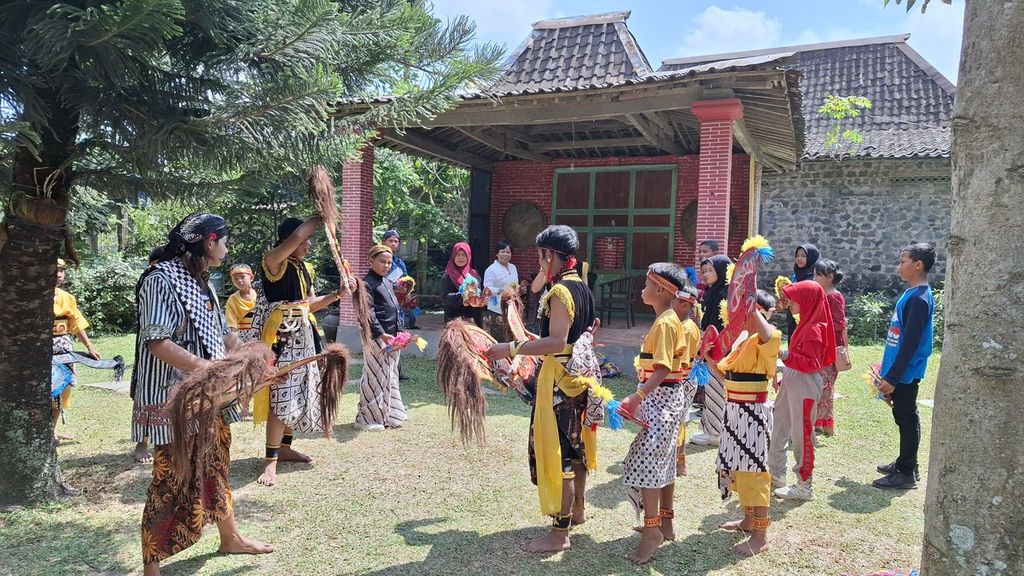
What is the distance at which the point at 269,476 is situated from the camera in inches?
174

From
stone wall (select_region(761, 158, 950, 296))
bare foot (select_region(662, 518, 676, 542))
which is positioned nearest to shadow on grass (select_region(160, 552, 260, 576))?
bare foot (select_region(662, 518, 676, 542))

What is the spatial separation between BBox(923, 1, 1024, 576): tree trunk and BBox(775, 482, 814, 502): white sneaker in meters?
2.78

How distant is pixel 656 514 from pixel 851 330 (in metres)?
11.3

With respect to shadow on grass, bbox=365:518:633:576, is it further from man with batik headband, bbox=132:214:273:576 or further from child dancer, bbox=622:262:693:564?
man with batik headband, bbox=132:214:273:576

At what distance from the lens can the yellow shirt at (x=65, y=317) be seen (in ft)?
16.4

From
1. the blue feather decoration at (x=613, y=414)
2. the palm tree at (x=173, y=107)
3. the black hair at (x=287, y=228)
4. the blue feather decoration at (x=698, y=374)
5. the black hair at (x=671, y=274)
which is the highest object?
the palm tree at (x=173, y=107)

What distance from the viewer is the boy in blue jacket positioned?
172 inches

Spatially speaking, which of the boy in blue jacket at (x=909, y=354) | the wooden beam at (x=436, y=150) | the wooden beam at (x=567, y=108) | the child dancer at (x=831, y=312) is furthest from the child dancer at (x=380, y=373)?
the boy in blue jacket at (x=909, y=354)

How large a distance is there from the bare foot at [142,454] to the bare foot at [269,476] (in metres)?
1.00

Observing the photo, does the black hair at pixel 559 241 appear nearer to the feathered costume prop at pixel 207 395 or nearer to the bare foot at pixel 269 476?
the feathered costume prop at pixel 207 395

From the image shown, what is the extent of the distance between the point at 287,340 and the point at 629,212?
8703 millimetres

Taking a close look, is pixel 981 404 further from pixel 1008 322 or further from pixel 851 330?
pixel 851 330

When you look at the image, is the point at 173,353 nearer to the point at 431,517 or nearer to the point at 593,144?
the point at 431,517

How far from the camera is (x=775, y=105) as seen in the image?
7816 mm
